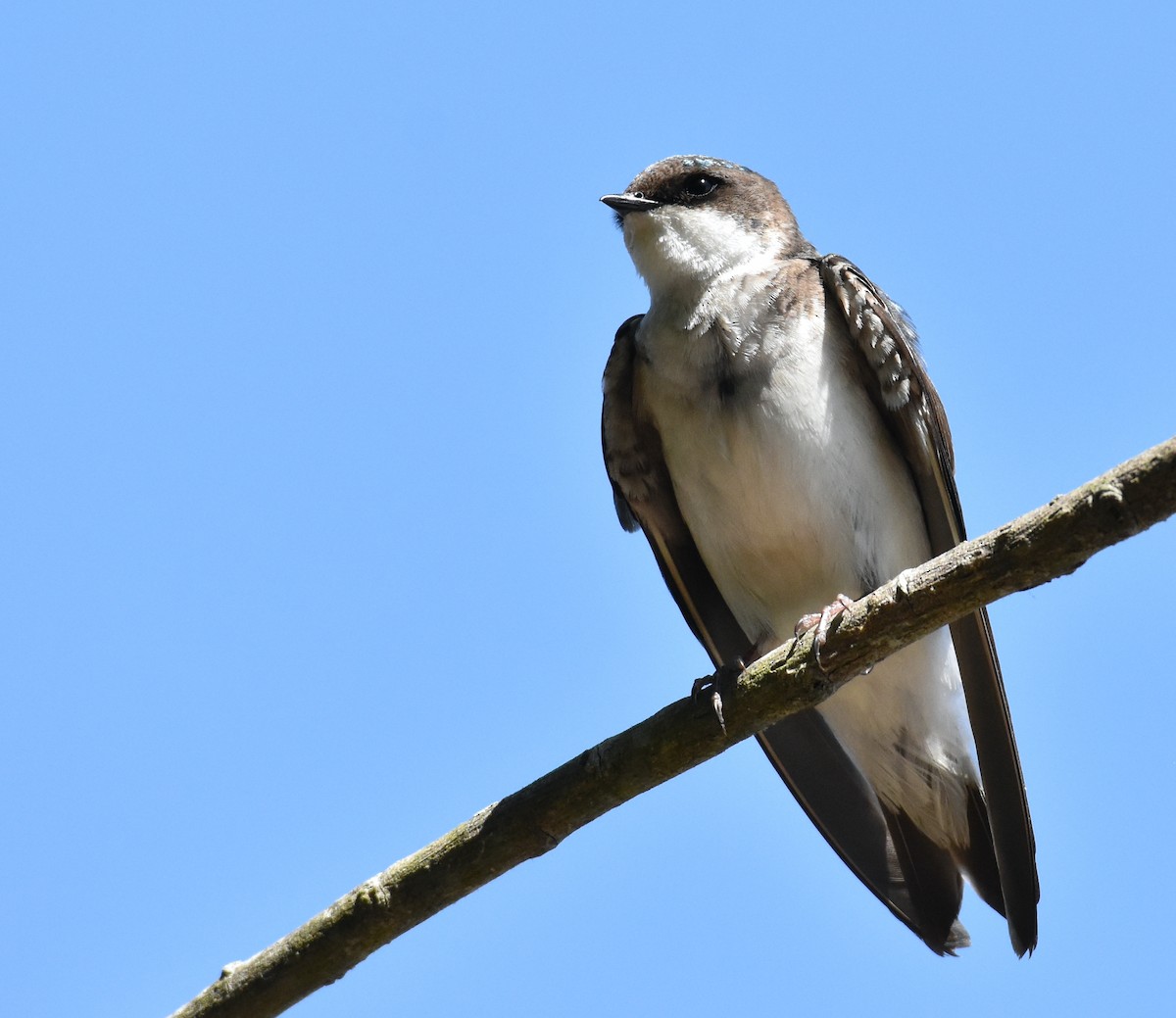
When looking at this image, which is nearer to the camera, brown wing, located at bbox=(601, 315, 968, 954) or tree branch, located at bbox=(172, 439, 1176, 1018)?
tree branch, located at bbox=(172, 439, 1176, 1018)

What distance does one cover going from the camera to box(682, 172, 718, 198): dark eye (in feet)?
25.3

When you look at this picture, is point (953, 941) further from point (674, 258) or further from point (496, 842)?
point (674, 258)

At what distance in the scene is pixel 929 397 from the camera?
21.6 ft

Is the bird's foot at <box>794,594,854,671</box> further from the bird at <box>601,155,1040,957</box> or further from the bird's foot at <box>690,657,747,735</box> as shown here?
the bird at <box>601,155,1040,957</box>

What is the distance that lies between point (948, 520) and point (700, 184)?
2499 mm

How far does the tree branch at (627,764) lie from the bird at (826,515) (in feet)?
4.71

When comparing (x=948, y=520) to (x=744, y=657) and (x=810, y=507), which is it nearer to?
(x=810, y=507)

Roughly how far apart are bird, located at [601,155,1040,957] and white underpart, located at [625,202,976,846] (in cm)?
1

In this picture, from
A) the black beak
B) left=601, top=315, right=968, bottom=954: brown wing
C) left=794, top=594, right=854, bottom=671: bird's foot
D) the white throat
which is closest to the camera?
Result: left=794, top=594, right=854, bottom=671: bird's foot

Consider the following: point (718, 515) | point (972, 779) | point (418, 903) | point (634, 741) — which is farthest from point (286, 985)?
point (972, 779)

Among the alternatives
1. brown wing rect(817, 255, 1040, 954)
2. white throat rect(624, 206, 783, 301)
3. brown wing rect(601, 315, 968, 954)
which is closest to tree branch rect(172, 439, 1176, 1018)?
brown wing rect(817, 255, 1040, 954)

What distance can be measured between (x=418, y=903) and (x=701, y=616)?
2.95 meters

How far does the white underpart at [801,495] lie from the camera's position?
6453 mm

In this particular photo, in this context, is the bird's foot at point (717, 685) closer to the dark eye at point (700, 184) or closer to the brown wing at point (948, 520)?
the brown wing at point (948, 520)
